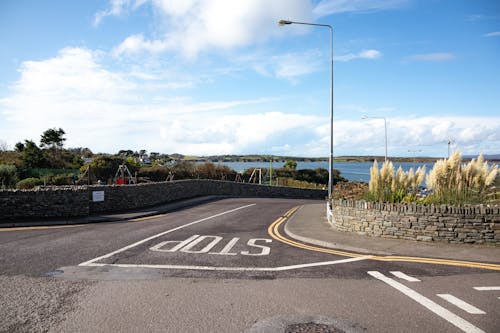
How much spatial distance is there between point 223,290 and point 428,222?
6.57 meters

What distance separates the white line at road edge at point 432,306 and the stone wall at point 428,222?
3.60m

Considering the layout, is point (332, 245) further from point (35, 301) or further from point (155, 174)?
point (155, 174)

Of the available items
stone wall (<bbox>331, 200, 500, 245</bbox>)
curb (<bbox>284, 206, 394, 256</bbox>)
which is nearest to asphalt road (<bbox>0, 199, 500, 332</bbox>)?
curb (<bbox>284, 206, 394, 256</bbox>)

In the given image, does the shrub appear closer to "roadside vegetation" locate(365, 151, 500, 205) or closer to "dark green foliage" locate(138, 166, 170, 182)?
"dark green foliage" locate(138, 166, 170, 182)

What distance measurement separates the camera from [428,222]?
1009cm

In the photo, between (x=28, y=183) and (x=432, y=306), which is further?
(x=28, y=183)

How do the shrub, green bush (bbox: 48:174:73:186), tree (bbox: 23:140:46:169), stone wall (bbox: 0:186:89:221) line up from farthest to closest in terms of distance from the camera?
tree (bbox: 23:140:46:169), green bush (bbox: 48:174:73:186), the shrub, stone wall (bbox: 0:186:89:221)

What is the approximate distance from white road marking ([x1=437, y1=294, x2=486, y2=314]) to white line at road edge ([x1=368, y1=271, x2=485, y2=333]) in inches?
11.9

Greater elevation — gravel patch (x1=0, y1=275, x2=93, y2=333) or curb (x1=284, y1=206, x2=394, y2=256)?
gravel patch (x1=0, y1=275, x2=93, y2=333)

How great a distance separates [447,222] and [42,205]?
48.8 feet

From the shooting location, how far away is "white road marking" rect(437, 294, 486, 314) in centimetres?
531

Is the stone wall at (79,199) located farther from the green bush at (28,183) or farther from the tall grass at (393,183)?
the green bush at (28,183)

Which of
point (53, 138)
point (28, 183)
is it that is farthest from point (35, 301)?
point (53, 138)

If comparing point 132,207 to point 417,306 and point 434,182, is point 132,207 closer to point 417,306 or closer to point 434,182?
point 434,182
